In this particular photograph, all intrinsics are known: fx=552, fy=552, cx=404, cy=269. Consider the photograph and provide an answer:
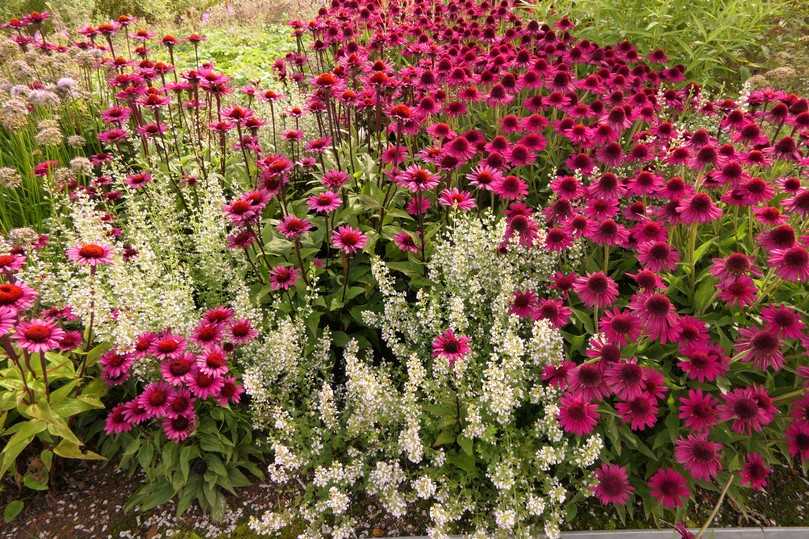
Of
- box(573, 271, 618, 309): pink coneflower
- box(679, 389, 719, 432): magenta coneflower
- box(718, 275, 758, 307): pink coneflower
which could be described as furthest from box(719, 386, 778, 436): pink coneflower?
A: box(573, 271, 618, 309): pink coneflower

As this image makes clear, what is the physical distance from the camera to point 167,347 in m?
2.40

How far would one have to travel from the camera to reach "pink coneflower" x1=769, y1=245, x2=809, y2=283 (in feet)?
7.25

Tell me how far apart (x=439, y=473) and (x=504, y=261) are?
1.10 meters

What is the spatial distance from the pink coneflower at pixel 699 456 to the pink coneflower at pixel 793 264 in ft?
2.41

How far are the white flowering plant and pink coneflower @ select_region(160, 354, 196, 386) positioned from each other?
269 mm

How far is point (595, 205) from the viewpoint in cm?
270

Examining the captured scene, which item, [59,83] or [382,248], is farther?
[59,83]

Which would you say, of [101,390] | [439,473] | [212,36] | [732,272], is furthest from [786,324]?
[212,36]

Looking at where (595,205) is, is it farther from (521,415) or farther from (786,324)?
(521,415)

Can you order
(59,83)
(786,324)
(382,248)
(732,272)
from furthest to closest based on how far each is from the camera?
(59,83) → (382,248) → (732,272) → (786,324)

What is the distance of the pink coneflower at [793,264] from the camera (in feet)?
7.25

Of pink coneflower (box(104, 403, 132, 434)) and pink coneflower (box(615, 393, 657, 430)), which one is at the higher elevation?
pink coneflower (box(615, 393, 657, 430))

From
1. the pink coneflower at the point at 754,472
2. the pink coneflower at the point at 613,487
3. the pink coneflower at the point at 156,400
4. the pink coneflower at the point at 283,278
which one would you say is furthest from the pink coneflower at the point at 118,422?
the pink coneflower at the point at 754,472

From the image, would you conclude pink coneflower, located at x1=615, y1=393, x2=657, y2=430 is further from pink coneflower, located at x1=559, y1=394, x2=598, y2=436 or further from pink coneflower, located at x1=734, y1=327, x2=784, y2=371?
pink coneflower, located at x1=734, y1=327, x2=784, y2=371
